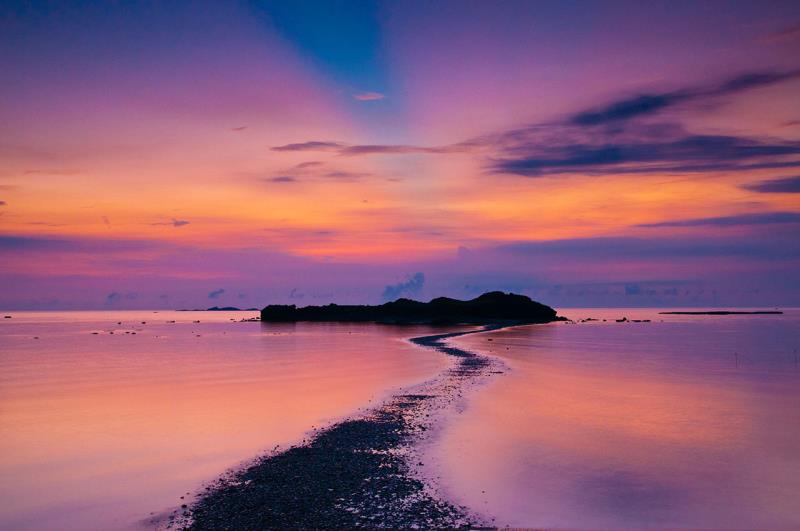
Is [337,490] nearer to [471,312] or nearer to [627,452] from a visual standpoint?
[627,452]

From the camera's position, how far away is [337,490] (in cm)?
1543

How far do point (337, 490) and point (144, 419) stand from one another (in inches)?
684

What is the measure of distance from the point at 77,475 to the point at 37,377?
3378cm

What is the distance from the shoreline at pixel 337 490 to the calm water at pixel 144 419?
1.76 metres

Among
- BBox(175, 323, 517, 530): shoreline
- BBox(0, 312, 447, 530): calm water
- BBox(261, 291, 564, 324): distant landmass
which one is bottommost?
BBox(0, 312, 447, 530): calm water

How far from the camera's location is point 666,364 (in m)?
56.0

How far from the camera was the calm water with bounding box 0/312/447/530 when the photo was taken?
668 inches

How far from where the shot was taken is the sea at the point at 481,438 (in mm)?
15805

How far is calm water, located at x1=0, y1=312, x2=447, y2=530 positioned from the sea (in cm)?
11

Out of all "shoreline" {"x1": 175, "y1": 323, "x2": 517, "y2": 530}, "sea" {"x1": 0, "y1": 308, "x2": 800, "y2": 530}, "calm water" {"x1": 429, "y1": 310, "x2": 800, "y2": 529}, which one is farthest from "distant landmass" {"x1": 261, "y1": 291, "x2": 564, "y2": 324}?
"shoreline" {"x1": 175, "y1": 323, "x2": 517, "y2": 530}

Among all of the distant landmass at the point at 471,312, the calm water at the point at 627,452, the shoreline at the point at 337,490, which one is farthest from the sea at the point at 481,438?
the distant landmass at the point at 471,312

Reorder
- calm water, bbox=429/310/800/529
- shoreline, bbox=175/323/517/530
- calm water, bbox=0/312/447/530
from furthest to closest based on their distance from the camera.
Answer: calm water, bbox=0/312/447/530
calm water, bbox=429/310/800/529
shoreline, bbox=175/323/517/530

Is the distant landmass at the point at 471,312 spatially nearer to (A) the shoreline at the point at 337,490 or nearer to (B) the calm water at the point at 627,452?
(B) the calm water at the point at 627,452

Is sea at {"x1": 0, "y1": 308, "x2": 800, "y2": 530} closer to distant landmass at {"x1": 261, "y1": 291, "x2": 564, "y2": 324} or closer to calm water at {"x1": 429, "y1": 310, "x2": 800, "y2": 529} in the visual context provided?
calm water at {"x1": 429, "y1": 310, "x2": 800, "y2": 529}
